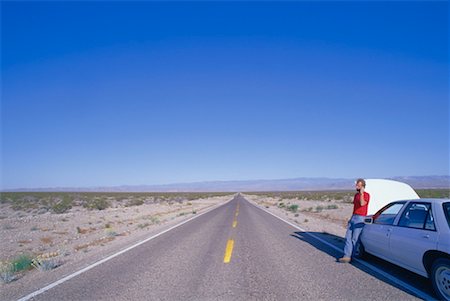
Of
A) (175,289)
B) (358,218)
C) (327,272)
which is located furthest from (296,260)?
(175,289)

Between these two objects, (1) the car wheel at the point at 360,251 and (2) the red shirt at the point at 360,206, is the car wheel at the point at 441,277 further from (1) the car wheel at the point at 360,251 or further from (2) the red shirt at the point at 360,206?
(1) the car wheel at the point at 360,251

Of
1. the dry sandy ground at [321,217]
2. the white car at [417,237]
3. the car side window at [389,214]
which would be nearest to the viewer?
the white car at [417,237]

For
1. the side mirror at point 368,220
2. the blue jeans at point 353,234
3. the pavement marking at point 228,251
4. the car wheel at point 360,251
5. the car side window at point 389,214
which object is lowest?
the pavement marking at point 228,251

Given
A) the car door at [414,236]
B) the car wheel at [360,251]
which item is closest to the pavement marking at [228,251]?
the car wheel at [360,251]

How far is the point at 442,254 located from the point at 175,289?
4717mm

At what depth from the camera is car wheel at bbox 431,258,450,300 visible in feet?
17.4

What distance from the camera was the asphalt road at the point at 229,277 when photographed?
574 centimetres

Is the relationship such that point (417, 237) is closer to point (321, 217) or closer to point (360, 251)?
point (360, 251)

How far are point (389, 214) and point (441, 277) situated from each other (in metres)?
2.40

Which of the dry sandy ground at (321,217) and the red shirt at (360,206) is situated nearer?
the red shirt at (360,206)

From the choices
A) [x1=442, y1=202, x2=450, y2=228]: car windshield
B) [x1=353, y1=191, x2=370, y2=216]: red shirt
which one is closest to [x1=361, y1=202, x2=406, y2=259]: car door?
[x1=353, y1=191, x2=370, y2=216]: red shirt

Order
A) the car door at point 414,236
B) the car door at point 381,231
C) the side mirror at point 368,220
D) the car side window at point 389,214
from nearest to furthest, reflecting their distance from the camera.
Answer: the car door at point 414,236, the car door at point 381,231, the car side window at point 389,214, the side mirror at point 368,220

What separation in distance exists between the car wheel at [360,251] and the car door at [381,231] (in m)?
0.23

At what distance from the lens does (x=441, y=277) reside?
5.43m
